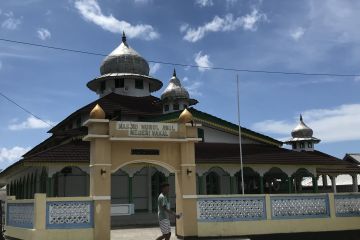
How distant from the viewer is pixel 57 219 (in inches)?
471

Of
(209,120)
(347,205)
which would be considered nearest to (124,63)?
(209,120)

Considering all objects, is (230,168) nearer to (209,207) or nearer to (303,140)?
(209,207)

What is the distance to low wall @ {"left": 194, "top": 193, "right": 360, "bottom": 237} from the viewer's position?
13547 mm

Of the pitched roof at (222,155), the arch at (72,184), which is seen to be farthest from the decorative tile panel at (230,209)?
the arch at (72,184)

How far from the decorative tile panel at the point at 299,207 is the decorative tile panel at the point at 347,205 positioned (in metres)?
0.41

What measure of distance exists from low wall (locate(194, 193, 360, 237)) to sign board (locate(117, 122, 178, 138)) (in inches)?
85.6

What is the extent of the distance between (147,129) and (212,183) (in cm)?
1283

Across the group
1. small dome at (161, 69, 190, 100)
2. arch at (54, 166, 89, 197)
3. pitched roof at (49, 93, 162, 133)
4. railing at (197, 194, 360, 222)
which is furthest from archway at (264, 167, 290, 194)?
railing at (197, 194, 360, 222)

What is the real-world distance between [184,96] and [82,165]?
12.8m

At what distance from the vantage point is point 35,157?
18719mm

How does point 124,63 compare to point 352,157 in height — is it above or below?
above

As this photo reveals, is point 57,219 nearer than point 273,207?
Yes

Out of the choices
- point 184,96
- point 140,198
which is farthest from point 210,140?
point 184,96

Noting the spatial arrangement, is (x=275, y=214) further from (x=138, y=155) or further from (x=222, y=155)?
(x=222, y=155)
